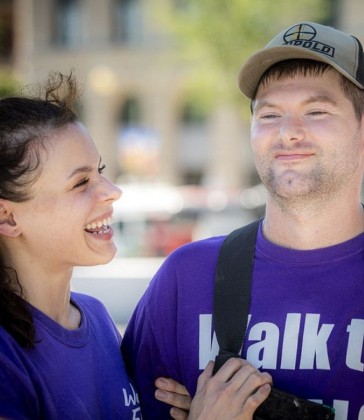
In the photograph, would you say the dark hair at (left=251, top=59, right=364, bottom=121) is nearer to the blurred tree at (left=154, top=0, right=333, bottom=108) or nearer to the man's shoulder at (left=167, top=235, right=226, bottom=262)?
the man's shoulder at (left=167, top=235, right=226, bottom=262)

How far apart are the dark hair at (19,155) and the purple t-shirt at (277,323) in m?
0.53

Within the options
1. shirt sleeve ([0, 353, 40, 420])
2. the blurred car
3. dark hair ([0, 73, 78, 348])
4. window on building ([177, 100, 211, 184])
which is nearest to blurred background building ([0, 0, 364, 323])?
window on building ([177, 100, 211, 184])

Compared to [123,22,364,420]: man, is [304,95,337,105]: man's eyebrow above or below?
above

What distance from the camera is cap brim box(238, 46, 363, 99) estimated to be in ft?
8.11

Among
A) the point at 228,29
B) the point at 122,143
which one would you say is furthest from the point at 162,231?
the point at 122,143

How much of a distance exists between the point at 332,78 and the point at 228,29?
1587 centimetres

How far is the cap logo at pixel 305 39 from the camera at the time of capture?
250cm

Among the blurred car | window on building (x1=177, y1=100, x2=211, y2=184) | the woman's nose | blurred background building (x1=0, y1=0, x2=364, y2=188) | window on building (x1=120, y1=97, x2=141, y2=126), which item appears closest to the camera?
the woman's nose

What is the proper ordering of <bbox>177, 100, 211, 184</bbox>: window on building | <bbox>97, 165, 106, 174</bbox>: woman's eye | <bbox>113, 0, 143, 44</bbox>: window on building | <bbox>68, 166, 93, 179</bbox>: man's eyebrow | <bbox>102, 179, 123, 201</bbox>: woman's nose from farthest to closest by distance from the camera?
1. <bbox>113, 0, 143, 44</bbox>: window on building
2. <bbox>177, 100, 211, 184</bbox>: window on building
3. <bbox>97, 165, 106, 174</bbox>: woman's eye
4. <bbox>102, 179, 123, 201</bbox>: woman's nose
5. <bbox>68, 166, 93, 179</bbox>: man's eyebrow

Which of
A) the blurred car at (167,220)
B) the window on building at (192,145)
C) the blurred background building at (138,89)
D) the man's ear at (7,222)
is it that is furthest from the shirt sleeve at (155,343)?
the window on building at (192,145)

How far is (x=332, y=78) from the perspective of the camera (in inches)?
99.3

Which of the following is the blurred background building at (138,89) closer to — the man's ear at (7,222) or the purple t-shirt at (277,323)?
the purple t-shirt at (277,323)

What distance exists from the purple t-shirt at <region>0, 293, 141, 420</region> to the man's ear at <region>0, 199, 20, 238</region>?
10.4 inches

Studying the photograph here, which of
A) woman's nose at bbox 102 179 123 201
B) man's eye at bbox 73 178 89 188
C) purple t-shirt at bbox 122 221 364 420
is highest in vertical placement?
man's eye at bbox 73 178 89 188
